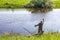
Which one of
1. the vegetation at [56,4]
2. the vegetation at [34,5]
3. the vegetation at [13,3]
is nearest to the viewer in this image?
the vegetation at [34,5]

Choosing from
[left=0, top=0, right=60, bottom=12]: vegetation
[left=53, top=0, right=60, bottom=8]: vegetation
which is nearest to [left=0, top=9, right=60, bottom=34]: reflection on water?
[left=0, top=0, right=60, bottom=12]: vegetation

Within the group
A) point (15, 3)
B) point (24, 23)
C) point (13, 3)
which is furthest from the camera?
point (15, 3)

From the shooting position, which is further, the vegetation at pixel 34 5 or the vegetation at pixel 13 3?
the vegetation at pixel 13 3

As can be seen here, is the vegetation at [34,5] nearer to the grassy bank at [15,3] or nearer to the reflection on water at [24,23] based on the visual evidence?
the grassy bank at [15,3]

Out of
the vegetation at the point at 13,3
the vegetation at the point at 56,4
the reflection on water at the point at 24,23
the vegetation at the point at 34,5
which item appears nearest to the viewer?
the reflection on water at the point at 24,23

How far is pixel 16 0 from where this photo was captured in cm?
5281

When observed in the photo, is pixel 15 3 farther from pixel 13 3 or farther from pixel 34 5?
pixel 34 5

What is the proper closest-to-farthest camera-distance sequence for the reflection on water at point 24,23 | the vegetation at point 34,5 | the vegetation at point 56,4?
the reflection on water at point 24,23 < the vegetation at point 34,5 < the vegetation at point 56,4

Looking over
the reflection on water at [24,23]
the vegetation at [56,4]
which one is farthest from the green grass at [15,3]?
the reflection on water at [24,23]

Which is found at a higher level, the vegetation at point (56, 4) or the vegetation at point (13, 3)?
the vegetation at point (13, 3)

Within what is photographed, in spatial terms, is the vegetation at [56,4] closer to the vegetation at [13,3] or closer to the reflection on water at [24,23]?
the vegetation at [13,3]

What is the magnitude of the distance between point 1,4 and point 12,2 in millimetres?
3230

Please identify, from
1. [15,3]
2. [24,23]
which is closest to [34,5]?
[15,3]

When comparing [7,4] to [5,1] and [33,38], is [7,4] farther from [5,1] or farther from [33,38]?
[33,38]
